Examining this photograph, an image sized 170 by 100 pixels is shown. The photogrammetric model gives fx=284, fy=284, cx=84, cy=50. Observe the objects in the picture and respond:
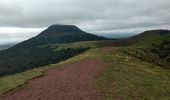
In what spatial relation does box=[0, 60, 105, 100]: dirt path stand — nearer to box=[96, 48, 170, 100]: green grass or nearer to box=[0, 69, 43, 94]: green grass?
box=[96, 48, 170, 100]: green grass

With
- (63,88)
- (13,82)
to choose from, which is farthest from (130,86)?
(13,82)

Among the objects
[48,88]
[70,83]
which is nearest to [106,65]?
[70,83]

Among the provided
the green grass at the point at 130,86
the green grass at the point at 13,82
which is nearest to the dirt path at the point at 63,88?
the green grass at the point at 130,86

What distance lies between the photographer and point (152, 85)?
177 ft

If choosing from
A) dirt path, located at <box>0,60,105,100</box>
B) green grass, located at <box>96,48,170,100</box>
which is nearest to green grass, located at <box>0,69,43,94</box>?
dirt path, located at <box>0,60,105,100</box>

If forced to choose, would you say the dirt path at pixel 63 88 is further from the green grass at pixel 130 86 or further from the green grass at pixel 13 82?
the green grass at pixel 13 82

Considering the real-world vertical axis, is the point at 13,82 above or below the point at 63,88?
below

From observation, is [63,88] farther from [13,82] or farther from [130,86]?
[13,82]

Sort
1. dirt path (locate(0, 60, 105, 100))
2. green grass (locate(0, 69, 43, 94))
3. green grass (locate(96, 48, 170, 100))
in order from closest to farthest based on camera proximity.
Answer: green grass (locate(96, 48, 170, 100)) < dirt path (locate(0, 60, 105, 100)) < green grass (locate(0, 69, 43, 94))

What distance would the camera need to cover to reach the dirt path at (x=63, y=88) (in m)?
46.3

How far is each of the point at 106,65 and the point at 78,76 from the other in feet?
50.6

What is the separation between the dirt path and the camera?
4634cm

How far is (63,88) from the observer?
52281mm

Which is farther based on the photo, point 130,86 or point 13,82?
point 13,82
